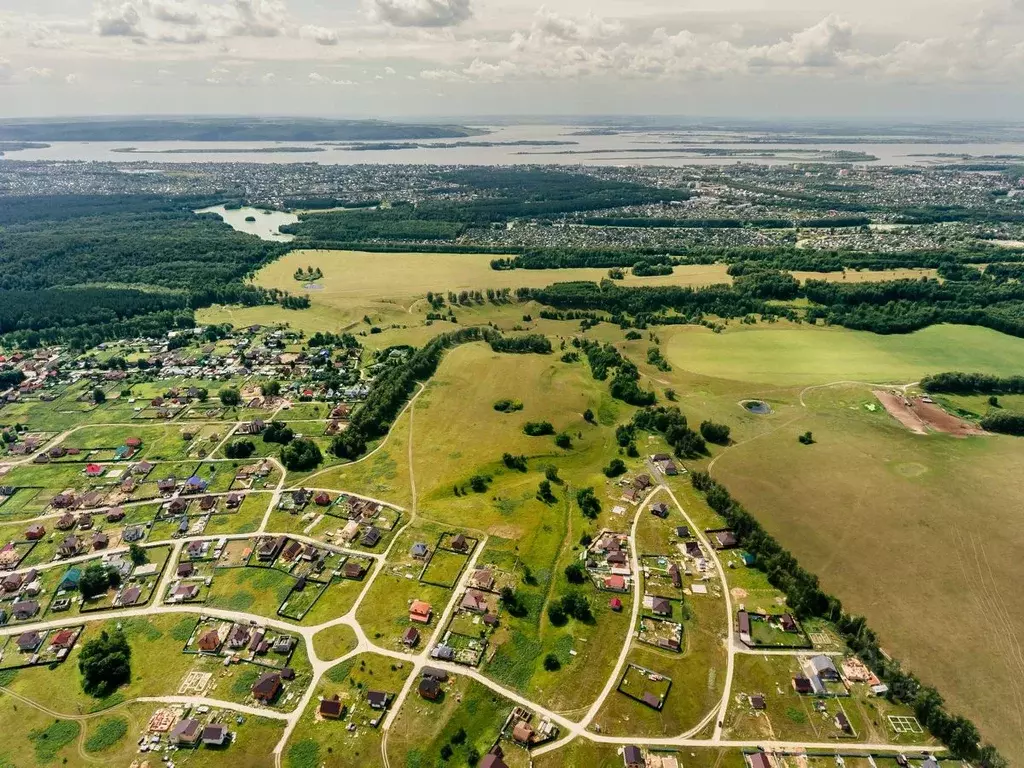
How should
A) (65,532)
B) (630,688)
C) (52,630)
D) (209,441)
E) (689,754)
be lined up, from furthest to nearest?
(209,441) < (65,532) < (52,630) < (630,688) < (689,754)

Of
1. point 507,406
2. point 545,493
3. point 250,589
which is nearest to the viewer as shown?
point 250,589

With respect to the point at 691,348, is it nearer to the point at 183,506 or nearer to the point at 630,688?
the point at 630,688

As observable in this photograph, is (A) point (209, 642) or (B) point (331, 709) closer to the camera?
(B) point (331, 709)

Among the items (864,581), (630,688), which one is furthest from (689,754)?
(864,581)

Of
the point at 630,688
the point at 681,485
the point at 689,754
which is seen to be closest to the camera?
the point at 689,754

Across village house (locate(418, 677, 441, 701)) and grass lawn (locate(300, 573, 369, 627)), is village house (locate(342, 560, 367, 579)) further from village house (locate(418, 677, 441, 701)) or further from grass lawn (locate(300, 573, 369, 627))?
village house (locate(418, 677, 441, 701))

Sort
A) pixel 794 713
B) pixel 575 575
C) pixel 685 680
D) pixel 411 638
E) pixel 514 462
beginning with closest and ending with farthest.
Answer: pixel 794 713 → pixel 685 680 → pixel 411 638 → pixel 575 575 → pixel 514 462

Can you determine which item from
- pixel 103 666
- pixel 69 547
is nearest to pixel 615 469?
pixel 103 666

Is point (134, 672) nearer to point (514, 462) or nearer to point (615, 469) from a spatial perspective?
point (514, 462)
